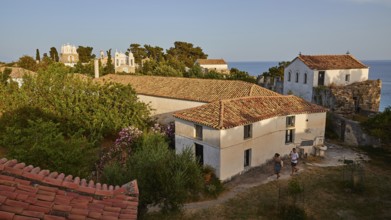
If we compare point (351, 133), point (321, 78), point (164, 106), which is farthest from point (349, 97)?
point (164, 106)

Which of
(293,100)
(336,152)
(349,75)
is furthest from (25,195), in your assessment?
(349,75)

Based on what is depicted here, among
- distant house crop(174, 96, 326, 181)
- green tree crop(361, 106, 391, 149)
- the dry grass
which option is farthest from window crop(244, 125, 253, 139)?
green tree crop(361, 106, 391, 149)

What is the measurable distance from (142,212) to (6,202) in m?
8.76

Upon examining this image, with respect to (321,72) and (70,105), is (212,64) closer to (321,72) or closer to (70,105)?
(321,72)

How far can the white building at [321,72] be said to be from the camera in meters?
A: 38.9

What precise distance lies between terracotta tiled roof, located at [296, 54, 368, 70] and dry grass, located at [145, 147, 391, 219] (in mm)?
19770

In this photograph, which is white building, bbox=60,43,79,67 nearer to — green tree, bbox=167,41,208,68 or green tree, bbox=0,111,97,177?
green tree, bbox=167,41,208,68

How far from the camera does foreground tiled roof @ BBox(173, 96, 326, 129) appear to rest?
21.2 m

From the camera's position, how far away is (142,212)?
13969 millimetres

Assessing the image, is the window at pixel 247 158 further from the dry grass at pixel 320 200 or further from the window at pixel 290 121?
the window at pixel 290 121

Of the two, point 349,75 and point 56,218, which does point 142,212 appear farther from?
point 349,75

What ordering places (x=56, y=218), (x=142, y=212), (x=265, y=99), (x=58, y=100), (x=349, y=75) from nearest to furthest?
(x=56, y=218) < (x=142, y=212) < (x=265, y=99) < (x=58, y=100) < (x=349, y=75)

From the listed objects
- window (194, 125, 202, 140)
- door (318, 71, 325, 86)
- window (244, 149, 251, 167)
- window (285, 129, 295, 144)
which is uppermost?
door (318, 71, 325, 86)

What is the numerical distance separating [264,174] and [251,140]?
99.7 inches
